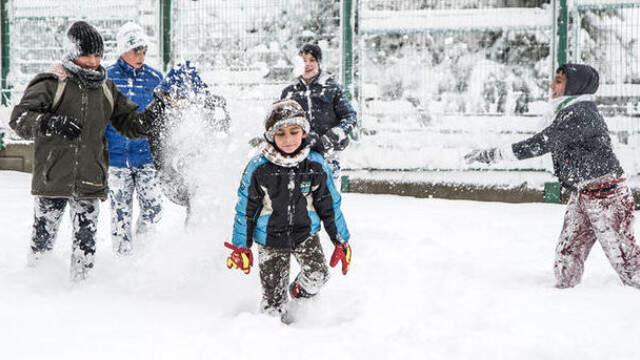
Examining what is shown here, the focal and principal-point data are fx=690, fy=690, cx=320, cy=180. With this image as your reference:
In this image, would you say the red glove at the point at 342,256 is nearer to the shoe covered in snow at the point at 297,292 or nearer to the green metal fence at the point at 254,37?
the shoe covered in snow at the point at 297,292

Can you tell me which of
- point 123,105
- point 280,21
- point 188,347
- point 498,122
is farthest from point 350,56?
point 188,347

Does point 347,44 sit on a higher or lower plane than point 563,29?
lower

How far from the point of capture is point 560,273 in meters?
4.78

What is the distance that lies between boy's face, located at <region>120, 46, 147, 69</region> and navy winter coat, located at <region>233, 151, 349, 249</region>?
1.84 metres

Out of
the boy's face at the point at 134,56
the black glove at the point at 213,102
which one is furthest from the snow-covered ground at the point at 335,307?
the boy's face at the point at 134,56

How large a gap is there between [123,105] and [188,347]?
6.82 feet

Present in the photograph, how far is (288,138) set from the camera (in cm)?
376

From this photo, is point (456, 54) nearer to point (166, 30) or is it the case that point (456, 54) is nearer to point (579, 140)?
point (166, 30)

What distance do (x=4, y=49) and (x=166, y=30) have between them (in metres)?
2.87

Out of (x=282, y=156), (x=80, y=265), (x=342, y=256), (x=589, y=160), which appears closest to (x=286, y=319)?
(x=342, y=256)

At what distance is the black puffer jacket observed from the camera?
454 centimetres

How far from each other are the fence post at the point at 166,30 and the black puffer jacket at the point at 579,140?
263 inches

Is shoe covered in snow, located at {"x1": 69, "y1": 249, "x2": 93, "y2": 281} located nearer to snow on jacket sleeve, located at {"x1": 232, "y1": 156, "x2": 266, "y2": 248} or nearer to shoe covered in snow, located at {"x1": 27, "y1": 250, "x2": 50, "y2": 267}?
shoe covered in snow, located at {"x1": 27, "y1": 250, "x2": 50, "y2": 267}

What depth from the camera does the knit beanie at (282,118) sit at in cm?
375
